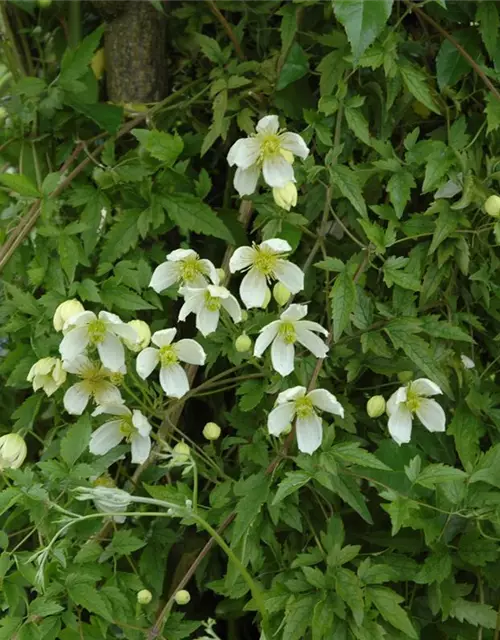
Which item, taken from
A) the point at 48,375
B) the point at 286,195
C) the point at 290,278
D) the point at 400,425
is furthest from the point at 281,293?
the point at 48,375

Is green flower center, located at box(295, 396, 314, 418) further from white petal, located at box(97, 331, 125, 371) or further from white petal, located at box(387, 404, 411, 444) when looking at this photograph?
white petal, located at box(97, 331, 125, 371)

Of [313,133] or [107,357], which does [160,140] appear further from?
[107,357]

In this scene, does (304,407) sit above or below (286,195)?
below

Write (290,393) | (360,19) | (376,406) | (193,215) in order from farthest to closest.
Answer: (193,215) < (376,406) < (290,393) < (360,19)

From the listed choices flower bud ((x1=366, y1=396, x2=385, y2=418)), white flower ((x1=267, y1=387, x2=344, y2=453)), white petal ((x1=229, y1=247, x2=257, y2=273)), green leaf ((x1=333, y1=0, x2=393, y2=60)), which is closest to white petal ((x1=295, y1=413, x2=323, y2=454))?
white flower ((x1=267, y1=387, x2=344, y2=453))

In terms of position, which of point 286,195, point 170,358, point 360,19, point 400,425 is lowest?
point 400,425

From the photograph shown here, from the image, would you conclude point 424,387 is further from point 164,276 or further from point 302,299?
point 164,276
